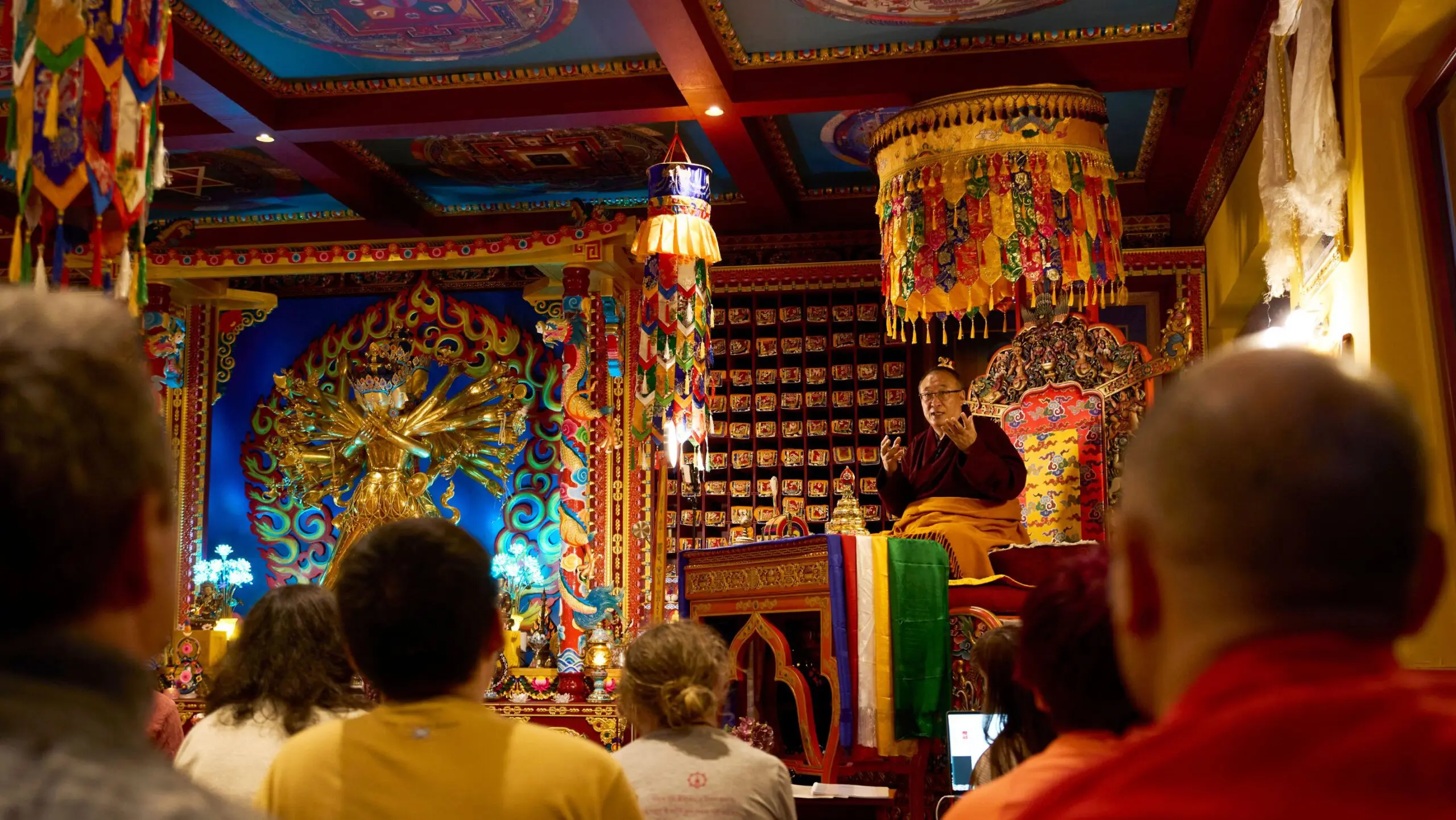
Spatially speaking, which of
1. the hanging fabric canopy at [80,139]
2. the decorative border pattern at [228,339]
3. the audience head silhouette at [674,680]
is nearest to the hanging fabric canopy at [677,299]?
the hanging fabric canopy at [80,139]

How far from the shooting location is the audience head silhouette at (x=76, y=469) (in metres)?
0.58

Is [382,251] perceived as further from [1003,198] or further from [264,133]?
[1003,198]

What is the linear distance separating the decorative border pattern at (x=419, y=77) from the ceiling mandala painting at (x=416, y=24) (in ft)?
0.67

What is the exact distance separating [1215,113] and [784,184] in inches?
104

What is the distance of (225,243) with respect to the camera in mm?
9406

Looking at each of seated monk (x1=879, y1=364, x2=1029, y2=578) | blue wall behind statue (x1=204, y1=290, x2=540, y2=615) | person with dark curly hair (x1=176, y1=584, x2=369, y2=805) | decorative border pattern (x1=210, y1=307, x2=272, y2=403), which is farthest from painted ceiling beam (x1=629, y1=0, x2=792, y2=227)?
person with dark curly hair (x1=176, y1=584, x2=369, y2=805)

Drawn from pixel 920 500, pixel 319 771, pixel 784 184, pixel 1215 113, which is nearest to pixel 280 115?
pixel 784 184

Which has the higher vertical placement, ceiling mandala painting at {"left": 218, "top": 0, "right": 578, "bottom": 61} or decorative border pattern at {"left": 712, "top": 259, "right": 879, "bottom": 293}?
ceiling mandala painting at {"left": 218, "top": 0, "right": 578, "bottom": 61}

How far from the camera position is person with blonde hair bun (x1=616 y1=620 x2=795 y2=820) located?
92.9 inches

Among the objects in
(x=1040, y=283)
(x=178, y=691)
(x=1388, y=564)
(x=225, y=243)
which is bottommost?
(x=178, y=691)

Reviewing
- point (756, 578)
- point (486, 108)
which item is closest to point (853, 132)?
point (486, 108)

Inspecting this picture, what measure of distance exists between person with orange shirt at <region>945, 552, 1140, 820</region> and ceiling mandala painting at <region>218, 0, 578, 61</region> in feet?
16.6

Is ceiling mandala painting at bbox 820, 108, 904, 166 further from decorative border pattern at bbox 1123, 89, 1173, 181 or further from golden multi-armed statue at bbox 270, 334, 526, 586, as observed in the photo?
golden multi-armed statue at bbox 270, 334, 526, 586

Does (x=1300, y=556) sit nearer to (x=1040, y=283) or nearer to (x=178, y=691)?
(x=1040, y=283)
